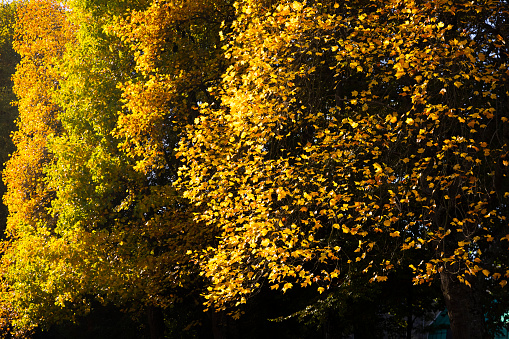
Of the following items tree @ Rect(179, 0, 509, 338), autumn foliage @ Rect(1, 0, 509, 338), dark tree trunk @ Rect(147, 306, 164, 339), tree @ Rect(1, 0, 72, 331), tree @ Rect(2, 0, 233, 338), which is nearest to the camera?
tree @ Rect(179, 0, 509, 338)

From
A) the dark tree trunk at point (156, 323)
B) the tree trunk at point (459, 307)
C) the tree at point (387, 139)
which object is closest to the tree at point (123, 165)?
the dark tree trunk at point (156, 323)

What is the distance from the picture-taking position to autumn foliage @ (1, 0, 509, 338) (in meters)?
8.59

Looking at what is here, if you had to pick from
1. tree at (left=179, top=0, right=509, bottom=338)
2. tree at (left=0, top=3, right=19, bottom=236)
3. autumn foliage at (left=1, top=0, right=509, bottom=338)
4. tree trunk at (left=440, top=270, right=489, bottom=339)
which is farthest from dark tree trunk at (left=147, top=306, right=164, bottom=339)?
tree at (left=0, top=3, right=19, bottom=236)

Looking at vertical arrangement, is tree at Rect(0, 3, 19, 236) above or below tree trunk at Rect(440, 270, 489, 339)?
above

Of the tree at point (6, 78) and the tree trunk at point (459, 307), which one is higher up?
the tree at point (6, 78)

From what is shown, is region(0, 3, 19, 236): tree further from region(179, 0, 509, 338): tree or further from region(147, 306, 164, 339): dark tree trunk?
region(179, 0, 509, 338): tree

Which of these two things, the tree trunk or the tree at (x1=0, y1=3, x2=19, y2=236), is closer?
the tree trunk

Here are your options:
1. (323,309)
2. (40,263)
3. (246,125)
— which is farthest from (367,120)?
(40,263)

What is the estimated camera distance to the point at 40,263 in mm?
17203

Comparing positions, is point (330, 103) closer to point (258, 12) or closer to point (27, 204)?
point (258, 12)

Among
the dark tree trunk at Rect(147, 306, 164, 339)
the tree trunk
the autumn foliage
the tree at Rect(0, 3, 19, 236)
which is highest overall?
the tree at Rect(0, 3, 19, 236)

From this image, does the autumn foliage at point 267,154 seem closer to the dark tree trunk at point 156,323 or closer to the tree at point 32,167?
the tree at point 32,167

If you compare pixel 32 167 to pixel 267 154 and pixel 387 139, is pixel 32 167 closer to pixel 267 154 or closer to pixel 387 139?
pixel 267 154

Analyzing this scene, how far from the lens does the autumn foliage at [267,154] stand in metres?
8.59
